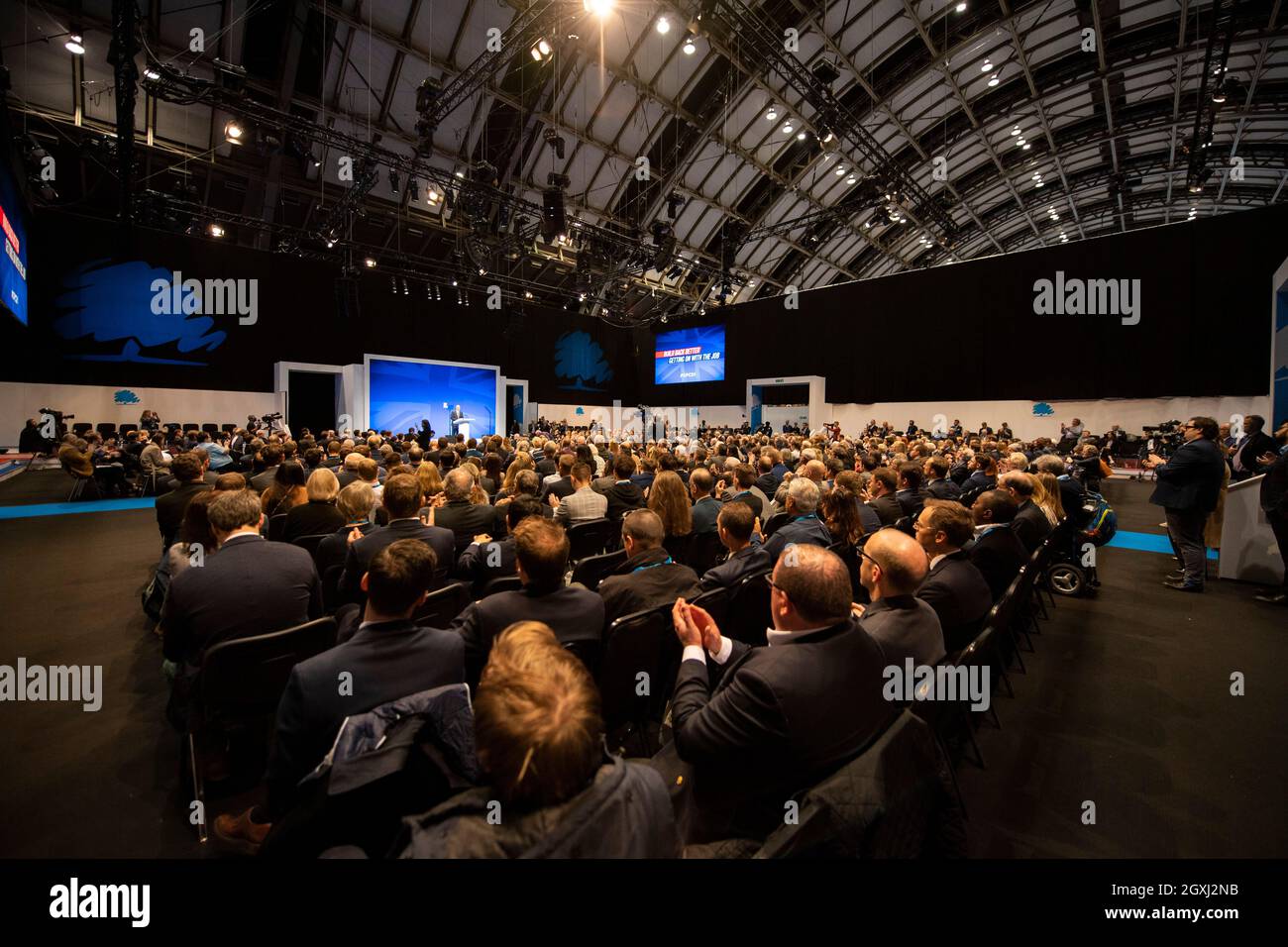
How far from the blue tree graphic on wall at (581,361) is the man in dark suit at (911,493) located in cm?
1727

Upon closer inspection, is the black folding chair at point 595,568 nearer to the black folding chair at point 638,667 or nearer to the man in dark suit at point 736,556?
the man in dark suit at point 736,556

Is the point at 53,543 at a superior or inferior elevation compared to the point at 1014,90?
inferior

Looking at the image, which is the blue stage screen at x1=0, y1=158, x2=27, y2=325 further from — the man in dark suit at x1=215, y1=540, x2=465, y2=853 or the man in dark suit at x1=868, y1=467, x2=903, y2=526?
the man in dark suit at x1=868, y1=467, x2=903, y2=526

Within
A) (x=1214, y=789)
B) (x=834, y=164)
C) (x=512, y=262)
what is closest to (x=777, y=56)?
(x=834, y=164)

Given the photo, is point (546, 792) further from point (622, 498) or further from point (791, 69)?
point (791, 69)

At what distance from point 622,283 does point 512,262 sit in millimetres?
4023

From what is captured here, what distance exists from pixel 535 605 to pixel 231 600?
1.20 metres

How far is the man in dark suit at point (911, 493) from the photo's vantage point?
416 centimetres

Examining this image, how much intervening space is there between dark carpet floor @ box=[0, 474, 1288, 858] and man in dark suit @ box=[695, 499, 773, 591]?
1294mm

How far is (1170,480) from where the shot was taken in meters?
4.58

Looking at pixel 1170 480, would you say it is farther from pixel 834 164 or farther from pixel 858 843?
pixel 834 164

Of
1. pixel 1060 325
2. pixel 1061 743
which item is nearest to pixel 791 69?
pixel 1060 325
